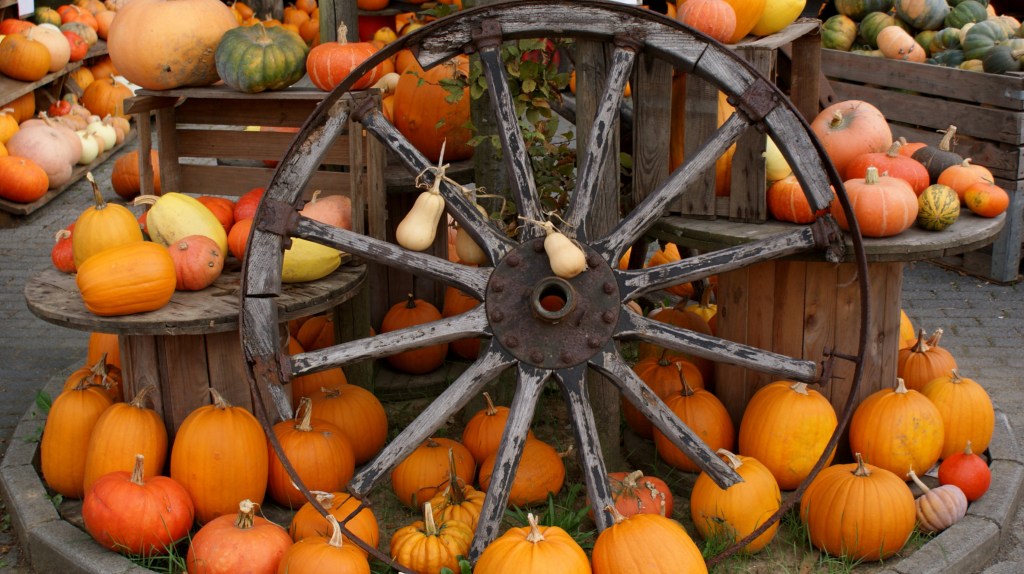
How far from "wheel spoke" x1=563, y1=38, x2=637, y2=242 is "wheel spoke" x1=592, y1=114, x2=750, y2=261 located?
10 cm

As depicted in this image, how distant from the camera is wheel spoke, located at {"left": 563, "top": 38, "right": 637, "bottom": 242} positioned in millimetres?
3361

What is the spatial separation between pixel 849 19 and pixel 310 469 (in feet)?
17.8

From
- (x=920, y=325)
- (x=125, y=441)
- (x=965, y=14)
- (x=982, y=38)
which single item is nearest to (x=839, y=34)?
(x=965, y=14)

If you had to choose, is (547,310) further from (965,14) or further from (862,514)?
(965,14)

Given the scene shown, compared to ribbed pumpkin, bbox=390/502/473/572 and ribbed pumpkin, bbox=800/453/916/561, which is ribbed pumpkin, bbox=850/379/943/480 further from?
ribbed pumpkin, bbox=390/502/473/572

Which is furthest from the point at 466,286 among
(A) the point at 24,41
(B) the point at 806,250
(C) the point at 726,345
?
(A) the point at 24,41

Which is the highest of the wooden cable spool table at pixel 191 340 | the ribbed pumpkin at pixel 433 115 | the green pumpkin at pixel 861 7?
the green pumpkin at pixel 861 7

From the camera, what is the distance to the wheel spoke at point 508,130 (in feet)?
10.9

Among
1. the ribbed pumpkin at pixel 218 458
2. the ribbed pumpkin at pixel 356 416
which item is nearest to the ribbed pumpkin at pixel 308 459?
the ribbed pumpkin at pixel 218 458

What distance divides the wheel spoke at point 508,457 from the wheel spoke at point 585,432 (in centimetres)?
8

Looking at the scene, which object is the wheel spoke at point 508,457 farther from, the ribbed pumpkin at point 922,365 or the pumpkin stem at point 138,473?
the ribbed pumpkin at point 922,365

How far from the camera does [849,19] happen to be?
7.44 m

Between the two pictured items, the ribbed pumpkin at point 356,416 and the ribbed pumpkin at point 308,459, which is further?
the ribbed pumpkin at point 356,416

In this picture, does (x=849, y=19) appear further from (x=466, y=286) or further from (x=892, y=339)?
(x=466, y=286)
